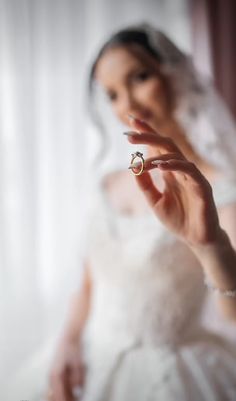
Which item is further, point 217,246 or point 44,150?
point 44,150

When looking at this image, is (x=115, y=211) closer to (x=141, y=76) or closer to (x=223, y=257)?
(x=141, y=76)

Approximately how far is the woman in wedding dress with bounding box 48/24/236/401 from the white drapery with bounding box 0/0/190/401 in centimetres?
10

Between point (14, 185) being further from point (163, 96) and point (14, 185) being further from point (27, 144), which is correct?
point (163, 96)

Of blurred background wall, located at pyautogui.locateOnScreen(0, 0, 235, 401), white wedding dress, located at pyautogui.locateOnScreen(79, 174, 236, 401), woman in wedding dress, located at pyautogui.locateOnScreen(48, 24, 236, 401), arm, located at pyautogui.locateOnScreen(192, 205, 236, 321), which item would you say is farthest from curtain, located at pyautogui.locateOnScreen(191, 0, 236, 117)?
arm, located at pyautogui.locateOnScreen(192, 205, 236, 321)

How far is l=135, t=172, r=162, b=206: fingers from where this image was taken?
0.50m

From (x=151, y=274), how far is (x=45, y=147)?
1.35 ft

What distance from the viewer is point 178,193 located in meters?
0.50

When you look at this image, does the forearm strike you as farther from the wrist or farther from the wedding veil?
the wedding veil

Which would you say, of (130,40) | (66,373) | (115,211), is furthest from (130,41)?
(66,373)

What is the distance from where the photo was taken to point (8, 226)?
882 millimetres

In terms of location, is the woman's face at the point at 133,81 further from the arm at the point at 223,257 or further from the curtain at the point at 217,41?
the curtain at the point at 217,41

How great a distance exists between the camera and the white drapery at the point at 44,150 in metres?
0.83

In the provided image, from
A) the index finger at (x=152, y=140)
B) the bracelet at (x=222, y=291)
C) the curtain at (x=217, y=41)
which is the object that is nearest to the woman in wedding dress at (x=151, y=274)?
the bracelet at (x=222, y=291)

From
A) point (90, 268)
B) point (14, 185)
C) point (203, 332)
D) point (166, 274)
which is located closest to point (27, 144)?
point (14, 185)
